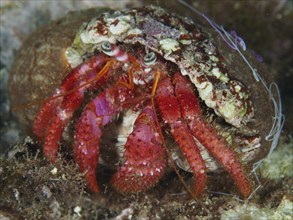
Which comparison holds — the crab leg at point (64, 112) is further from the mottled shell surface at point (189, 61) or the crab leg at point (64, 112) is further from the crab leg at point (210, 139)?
the crab leg at point (210, 139)

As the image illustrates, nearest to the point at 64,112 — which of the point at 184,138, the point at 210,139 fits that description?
the point at 184,138

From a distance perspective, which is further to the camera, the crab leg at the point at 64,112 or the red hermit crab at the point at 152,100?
the crab leg at the point at 64,112

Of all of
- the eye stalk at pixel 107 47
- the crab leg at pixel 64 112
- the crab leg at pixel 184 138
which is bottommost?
the crab leg at pixel 64 112

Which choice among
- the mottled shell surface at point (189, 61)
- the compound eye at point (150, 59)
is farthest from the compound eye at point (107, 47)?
the compound eye at point (150, 59)

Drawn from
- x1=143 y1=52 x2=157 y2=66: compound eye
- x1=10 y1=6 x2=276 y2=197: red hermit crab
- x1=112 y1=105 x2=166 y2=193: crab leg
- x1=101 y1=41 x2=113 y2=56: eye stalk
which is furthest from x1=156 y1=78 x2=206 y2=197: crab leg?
x1=101 y1=41 x2=113 y2=56: eye stalk

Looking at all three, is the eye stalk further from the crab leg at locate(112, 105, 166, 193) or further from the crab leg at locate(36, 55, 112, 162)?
the crab leg at locate(112, 105, 166, 193)

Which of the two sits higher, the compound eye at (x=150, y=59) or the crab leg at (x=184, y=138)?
the compound eye at (x=150, y=59)

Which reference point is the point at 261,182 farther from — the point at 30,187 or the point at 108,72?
the point at 30,187
